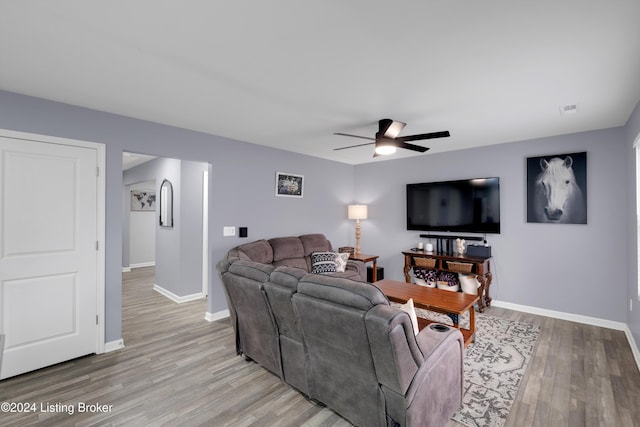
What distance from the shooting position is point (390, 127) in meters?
2.99

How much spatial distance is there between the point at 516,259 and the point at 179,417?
4412 millimetres

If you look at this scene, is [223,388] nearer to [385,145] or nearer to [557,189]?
[385,145]

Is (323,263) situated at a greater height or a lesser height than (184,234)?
lesser

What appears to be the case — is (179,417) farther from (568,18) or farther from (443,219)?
(443,219)

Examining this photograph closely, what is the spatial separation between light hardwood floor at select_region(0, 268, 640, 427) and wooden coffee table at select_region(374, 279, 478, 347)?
0.60m

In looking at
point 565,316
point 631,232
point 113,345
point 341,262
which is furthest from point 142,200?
point 631,232

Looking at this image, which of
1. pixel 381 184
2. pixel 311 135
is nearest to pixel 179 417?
pixel 311 135

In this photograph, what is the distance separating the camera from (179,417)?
2.01m

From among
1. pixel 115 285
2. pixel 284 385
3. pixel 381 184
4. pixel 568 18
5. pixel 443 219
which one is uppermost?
pixel 568 18

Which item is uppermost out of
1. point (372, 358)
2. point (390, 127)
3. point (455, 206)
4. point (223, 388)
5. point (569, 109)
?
point (569, 109)

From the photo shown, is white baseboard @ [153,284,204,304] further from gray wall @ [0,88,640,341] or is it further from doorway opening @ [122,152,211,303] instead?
gray wall @ [0,88,640,341]

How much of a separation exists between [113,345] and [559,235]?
5410 mm

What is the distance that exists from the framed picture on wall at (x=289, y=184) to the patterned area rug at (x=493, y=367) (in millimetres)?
2722

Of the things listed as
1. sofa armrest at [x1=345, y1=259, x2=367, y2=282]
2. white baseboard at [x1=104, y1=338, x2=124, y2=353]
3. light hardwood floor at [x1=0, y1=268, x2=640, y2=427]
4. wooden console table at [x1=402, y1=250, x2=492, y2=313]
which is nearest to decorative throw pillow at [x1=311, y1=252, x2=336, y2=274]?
sofa armrest at [x1=345, y1=259, x2=367, y2=282]
